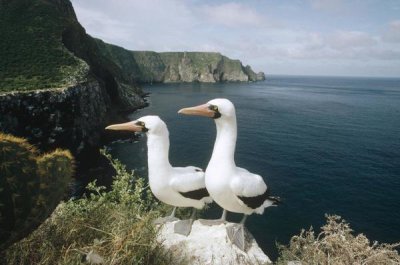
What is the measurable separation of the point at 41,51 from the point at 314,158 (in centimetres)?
5796

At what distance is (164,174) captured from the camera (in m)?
8.13

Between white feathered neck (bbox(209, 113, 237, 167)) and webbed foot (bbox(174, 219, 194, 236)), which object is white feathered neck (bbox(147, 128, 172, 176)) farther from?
webbed foot (bbox(174, 219, 194, 236))

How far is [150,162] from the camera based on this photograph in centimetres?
812

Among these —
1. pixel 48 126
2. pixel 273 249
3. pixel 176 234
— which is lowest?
pixel 273 249

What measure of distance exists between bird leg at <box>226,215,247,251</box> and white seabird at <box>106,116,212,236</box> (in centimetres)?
106

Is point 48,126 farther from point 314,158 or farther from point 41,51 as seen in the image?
point 314,158

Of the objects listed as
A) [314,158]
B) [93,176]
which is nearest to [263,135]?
[314,158]

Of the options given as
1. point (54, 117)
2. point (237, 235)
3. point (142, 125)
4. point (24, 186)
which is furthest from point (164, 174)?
point (54, 117)

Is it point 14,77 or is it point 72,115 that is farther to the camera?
point 14,77

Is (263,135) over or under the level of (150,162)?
under

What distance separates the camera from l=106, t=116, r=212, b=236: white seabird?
7.93 meters

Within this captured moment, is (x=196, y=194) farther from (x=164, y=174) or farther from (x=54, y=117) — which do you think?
(x=54, y=117)

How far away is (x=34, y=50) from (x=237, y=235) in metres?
73.0

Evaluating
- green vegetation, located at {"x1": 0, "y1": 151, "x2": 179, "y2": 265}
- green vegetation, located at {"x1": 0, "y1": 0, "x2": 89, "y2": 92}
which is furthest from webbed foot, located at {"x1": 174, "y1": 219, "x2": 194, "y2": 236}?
green vegetation, located at {"x1": 0, "y1": 0, "x2": 89, "y2": 92}
